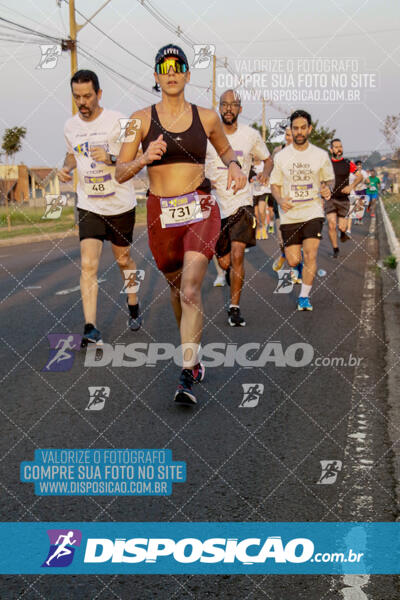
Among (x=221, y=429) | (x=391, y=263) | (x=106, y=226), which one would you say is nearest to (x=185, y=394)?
(x=221, y=429)

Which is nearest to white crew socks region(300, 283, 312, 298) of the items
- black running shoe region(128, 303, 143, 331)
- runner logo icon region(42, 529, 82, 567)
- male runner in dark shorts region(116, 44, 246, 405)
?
black running shoe region(128, 303, 143, 331)

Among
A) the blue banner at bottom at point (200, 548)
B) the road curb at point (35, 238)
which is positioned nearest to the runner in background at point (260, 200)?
the road curb at point (35, 238)

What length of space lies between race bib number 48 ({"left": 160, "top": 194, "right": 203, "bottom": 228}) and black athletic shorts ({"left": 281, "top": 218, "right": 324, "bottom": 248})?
13.0 feet

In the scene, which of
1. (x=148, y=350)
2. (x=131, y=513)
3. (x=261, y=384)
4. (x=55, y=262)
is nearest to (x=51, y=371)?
(x=148, y=350)

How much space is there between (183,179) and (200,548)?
3096 mm

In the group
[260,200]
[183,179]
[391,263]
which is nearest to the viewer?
[183,179]

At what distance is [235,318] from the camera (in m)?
8.80

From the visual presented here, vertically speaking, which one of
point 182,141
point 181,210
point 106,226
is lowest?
point 106,226

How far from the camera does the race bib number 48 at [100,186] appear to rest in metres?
7.75

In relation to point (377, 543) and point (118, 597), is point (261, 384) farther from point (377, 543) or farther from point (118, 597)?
point (118, 597)

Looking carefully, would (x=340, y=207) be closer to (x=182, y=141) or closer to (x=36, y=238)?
(x=182, y=141)

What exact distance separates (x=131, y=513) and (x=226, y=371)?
2968mm

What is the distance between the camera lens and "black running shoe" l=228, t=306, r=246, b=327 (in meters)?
8.79

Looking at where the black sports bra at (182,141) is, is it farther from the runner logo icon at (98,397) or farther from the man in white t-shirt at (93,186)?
the runner logo icon at (98,397)
